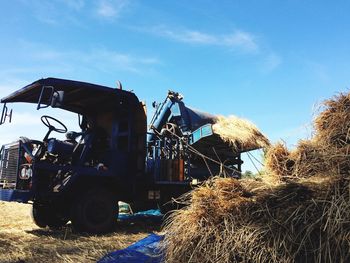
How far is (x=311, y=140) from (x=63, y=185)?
16.5 ft

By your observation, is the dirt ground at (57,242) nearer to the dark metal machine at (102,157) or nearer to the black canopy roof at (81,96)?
the dark metal machine at (102,157)

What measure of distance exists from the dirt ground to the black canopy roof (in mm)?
2605

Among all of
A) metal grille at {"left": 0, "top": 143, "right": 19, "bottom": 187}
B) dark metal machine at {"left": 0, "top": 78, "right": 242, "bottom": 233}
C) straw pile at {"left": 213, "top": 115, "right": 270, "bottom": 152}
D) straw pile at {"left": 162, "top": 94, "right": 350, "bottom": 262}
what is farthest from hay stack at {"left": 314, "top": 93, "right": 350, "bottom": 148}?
metal grille at {"left": 0, "top": 143, "right": 19, "bottom": 187}

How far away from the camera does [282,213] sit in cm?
390

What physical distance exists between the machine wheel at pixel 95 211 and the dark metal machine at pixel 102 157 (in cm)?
2

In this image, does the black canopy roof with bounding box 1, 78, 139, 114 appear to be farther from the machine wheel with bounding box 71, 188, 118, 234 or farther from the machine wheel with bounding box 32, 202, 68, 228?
the machine wheel with bounding box 32, 202, 68, 228

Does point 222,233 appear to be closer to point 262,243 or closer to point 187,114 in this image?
point 262,243

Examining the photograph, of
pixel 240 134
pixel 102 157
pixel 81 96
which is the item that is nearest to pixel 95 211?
pixel 102 157

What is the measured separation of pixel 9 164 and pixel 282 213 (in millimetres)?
6317

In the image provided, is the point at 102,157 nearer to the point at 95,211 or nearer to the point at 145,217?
the point at 95,211

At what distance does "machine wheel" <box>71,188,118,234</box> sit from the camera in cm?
827

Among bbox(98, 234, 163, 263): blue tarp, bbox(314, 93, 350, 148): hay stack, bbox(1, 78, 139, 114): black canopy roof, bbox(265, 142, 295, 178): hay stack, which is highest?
bbox(1, 78, 139, 114): black canopy roof

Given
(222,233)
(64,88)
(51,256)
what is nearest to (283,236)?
(222,233)

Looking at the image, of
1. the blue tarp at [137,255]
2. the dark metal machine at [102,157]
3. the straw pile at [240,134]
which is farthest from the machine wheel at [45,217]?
the blue tarp at [137,255]
